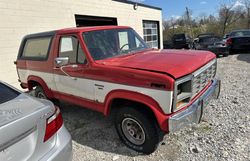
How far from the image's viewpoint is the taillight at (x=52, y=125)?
7.16 feet

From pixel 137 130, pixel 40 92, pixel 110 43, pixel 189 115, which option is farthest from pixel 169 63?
pixel 40 92

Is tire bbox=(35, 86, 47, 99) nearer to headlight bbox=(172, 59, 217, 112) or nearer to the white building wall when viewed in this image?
the white building wall

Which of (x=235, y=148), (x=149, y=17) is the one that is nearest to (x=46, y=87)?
(x=235, y=148)

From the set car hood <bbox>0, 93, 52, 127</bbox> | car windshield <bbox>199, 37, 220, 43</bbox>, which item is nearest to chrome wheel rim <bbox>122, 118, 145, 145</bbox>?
car hood <bbox>0, 93, 52, 127</bbox>

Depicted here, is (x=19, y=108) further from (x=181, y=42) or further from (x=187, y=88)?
(x=181, y=42)

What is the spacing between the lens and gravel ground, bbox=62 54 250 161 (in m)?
3.22

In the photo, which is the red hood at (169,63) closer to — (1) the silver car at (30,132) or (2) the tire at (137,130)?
(2) the tire at (137,130)

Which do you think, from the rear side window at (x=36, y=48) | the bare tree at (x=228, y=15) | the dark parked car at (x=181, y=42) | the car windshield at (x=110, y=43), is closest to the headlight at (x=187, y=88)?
the car windshield at (x=110, y=43)

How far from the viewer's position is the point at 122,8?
1336 centimetres

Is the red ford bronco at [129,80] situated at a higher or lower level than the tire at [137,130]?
higher

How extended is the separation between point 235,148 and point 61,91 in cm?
342

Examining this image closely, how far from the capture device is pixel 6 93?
2646 millimetres

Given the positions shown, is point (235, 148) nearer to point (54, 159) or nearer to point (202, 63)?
point (202, 63)

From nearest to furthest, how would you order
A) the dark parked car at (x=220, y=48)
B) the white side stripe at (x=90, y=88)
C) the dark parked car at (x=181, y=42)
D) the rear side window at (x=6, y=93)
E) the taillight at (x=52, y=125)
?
the taillight at (x=52, y=125), the rear side window at (x=6, y=93), the white side stripe at (x=90, y=88), the dark parked car at (x=220, y=48), the dark parked car at (x=181, y=42)
